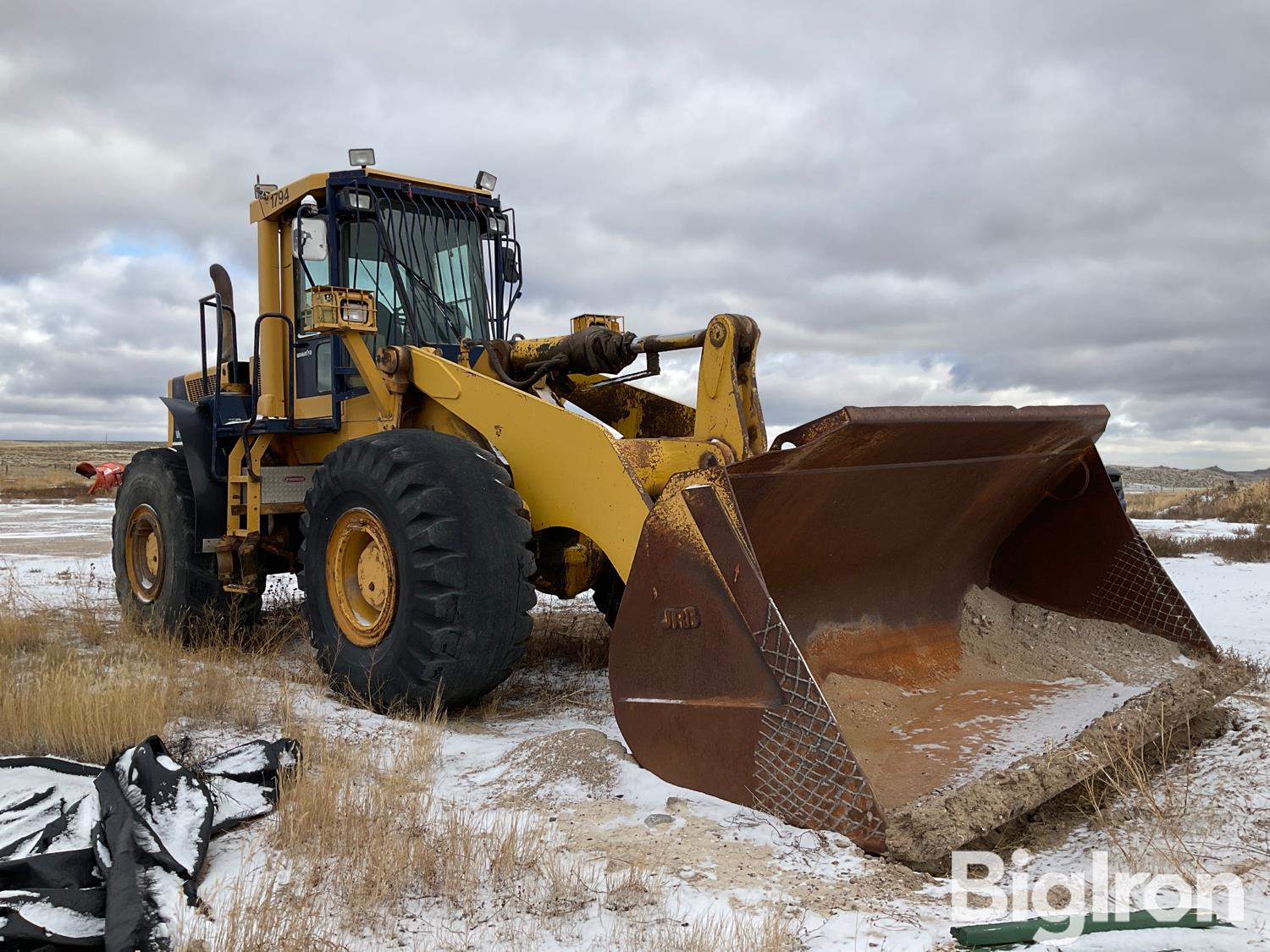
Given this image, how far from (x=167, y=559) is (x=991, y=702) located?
5433 mm

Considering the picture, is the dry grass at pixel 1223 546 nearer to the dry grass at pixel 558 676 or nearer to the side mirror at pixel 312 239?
the dry grass at pixel 558 676

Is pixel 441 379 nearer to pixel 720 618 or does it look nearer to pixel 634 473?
pixel 634 473

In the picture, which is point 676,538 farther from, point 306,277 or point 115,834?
point 306,277

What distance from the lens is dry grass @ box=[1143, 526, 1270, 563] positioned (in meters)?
12.3

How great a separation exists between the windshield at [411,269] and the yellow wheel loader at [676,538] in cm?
2

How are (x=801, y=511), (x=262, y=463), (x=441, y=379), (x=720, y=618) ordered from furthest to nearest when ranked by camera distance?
(x=262, y=463) < (x=441, y=379) < (x=801, y=511) < (x=720, y=618)

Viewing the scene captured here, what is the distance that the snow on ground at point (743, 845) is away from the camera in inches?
109

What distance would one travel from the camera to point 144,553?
789cm

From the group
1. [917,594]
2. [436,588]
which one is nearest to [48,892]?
[436,588]

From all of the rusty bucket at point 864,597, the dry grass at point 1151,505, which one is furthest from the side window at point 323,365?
the dry grass at point 1151,505

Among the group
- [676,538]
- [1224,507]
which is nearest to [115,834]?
[676,538]

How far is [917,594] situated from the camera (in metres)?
5.04

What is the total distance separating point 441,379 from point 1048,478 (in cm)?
309

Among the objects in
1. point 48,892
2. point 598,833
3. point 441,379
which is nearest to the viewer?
point 48,892
